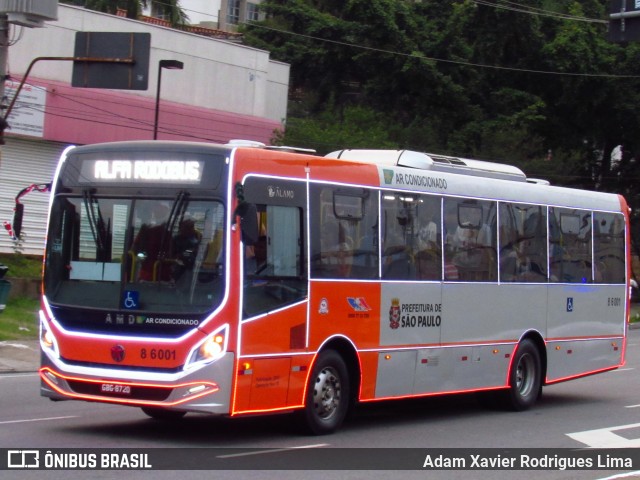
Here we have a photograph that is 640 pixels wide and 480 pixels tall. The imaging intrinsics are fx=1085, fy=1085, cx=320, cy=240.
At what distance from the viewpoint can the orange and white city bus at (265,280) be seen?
35.0 ft

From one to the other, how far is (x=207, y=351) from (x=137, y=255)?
1.24 m

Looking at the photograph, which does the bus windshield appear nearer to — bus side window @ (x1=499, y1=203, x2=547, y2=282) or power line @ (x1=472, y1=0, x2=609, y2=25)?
bus side window @ (x1=499, y1=203, x2=547, y2=282)

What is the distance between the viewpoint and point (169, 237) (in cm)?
1085

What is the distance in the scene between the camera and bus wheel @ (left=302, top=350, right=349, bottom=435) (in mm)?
11680

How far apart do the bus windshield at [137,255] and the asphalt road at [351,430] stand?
1.44 metres

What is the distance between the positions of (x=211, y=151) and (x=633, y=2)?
752cm

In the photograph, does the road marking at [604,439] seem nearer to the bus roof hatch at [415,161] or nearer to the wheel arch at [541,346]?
the wheel arch at [541,346]

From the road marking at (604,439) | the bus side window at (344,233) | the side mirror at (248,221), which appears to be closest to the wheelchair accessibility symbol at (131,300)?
the side mirror at (248,221)

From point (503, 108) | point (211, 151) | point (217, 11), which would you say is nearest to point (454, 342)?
point (211, 151)

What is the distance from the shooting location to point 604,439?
12.9 metres

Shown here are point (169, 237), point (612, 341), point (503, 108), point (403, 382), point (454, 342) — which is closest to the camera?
point (169, 237)
